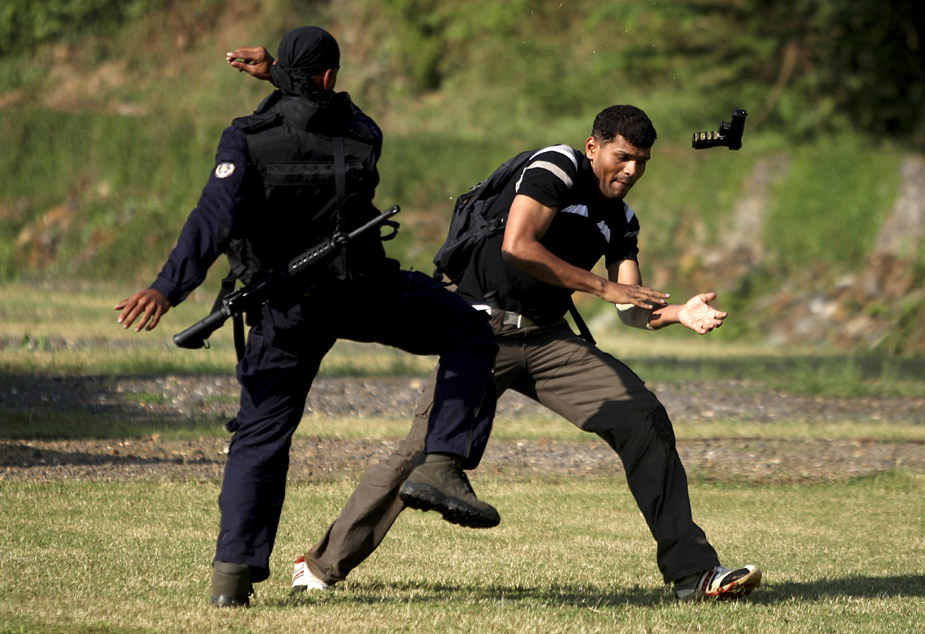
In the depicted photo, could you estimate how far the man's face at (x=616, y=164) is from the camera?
18.7 feet

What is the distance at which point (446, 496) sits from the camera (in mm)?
4930

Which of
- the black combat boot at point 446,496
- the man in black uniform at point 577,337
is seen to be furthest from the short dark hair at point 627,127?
the black combat boot at point 446,496

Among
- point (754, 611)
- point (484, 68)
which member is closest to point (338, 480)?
point (754, 611)

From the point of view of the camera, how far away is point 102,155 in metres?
31.1

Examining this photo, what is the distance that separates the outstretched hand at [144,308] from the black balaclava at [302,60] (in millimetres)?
1039

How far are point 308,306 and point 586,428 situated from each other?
1.46 meters

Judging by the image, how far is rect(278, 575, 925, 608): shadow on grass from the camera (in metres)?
5.70

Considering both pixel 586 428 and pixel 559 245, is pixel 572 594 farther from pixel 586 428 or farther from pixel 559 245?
pixel 559 245

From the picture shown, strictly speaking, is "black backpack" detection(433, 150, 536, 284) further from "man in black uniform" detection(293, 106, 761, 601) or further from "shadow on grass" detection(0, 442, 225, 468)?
"shadow on grass" detection(0, 442, 225, 468)

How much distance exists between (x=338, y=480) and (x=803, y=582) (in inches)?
151

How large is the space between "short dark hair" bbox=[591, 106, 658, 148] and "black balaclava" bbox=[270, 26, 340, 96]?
128 cm

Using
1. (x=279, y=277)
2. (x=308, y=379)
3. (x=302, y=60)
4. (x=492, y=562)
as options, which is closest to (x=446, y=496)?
(x=308, y=379)

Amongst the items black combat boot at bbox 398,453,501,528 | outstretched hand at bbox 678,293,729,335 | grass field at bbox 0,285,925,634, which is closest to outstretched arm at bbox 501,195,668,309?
outstretched hand at bbox 678,293,729,335

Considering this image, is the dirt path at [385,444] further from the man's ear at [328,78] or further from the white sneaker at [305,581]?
the man's ear at [328,78]
